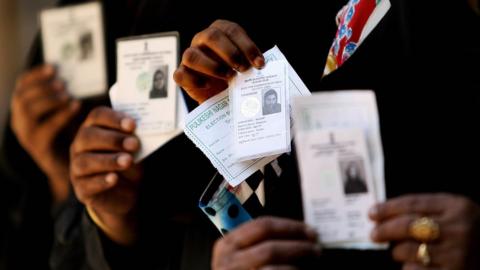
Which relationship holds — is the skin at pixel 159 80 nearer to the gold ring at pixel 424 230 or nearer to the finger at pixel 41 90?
the gold ring at pixel 424 230

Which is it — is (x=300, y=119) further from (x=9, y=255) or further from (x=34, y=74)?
(x=9, y=255)

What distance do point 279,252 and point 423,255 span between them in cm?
20

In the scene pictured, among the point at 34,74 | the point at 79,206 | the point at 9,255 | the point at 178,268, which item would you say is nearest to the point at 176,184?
the point at 178,268

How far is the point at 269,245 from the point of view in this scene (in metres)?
1.14

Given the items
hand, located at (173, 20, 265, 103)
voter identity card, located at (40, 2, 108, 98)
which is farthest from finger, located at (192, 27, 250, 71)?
voter identity card, located at (40, 2, 108, 98)

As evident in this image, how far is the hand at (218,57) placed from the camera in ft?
4.21

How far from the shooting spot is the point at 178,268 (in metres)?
1.80

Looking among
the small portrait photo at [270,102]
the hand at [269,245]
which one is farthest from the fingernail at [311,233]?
the small portrait photo at [270,102]

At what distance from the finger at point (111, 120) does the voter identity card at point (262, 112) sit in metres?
0.48

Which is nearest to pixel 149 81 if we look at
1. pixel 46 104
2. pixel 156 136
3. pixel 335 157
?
pixel 156 136

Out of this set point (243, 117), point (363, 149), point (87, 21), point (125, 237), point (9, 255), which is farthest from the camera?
point (9, 255)

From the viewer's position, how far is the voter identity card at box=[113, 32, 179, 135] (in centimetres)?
167

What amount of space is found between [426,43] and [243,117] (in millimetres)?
398

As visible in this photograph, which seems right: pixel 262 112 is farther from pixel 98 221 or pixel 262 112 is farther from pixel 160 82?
pixel 98 221
